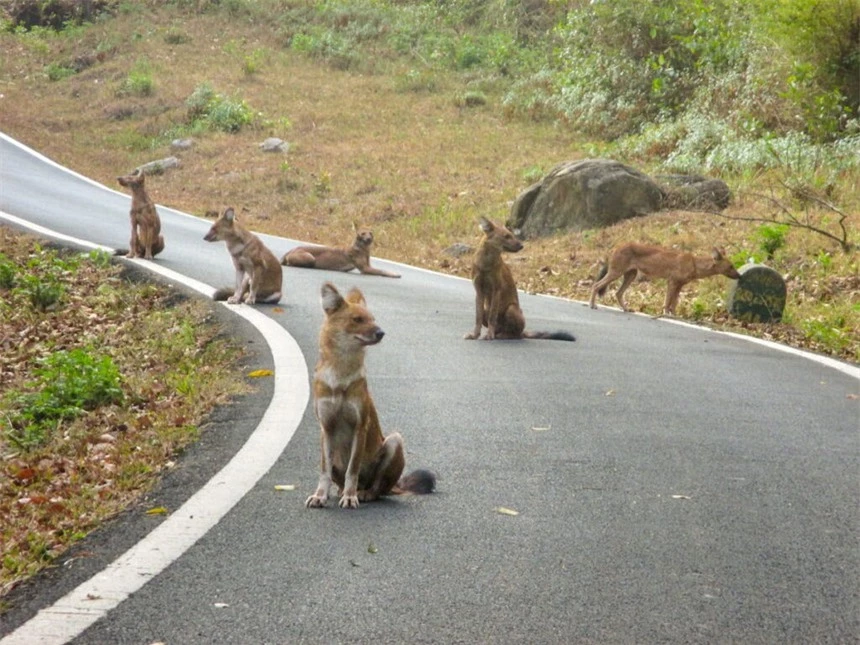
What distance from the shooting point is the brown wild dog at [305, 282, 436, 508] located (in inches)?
239

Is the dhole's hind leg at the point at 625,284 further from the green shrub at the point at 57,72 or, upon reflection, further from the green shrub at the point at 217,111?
the green shrub at the point at 57,72

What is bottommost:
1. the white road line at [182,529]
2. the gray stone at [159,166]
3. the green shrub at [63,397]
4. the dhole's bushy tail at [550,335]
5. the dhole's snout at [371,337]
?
the gray stone at [159,166]

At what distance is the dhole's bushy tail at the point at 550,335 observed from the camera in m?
12.3

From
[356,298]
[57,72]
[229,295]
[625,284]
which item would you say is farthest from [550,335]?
[57,72]

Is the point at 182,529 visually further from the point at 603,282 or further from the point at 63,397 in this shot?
the point at 603,282

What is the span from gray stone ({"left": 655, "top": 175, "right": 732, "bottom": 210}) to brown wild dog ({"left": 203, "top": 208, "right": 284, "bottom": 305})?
1008 cm

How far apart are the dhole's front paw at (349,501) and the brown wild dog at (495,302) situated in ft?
20.3

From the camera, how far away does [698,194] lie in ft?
71.0

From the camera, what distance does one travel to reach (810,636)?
4.54 metres

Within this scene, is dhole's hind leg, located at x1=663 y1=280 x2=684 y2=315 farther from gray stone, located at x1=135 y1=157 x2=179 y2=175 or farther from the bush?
the bush

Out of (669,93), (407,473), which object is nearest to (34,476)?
(407,473)

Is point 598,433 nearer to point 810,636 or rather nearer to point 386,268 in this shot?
point 810,636

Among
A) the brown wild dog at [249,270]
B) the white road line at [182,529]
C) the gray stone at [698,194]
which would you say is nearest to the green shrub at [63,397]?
the white road line at [182,529]

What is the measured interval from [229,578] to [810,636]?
7.09ft
